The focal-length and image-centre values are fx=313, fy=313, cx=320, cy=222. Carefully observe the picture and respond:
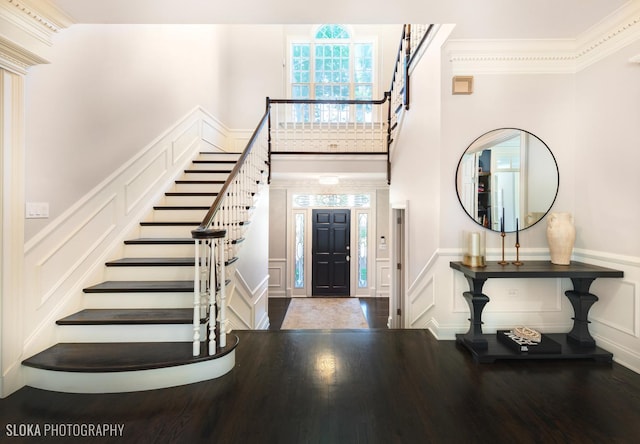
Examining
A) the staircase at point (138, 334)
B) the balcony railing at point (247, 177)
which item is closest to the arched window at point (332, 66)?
the balcony railing at point (247, 177)

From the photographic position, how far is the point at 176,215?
3818 mm

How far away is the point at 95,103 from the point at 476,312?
152 inches

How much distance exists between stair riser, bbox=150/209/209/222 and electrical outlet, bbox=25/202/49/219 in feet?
4.78

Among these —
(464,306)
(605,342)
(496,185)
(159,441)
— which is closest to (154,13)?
(159,441)

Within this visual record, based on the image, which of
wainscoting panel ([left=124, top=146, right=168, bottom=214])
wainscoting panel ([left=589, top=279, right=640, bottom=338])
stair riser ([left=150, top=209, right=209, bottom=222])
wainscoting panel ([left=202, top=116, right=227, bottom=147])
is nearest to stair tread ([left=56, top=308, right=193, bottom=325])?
wainscoting panel ([left=124, top=146, right=168, bottom=214])

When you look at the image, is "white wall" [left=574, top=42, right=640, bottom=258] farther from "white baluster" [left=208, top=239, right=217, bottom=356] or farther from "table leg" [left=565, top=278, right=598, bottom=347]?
"white baluster" [left=208, top=239, right=217, bottom=356]

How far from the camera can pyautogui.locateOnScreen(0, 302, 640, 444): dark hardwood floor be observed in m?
1.67

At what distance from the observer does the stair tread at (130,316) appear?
2396 mm

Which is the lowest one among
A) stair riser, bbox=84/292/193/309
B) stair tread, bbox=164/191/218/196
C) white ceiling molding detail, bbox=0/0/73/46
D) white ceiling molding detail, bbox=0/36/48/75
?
stair riser, bbox=84/292/193/309

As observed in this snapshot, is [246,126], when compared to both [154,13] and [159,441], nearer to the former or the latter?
[154,13]

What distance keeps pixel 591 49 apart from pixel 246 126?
5653 millimetres

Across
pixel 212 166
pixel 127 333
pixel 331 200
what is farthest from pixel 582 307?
pixel 331 200

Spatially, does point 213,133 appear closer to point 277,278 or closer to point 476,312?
point 277,278

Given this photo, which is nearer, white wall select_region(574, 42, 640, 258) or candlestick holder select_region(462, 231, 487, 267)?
white wall select_region(574, 42, 640, 258)
